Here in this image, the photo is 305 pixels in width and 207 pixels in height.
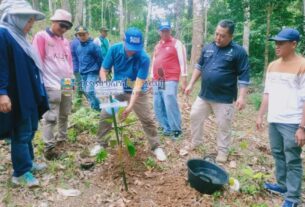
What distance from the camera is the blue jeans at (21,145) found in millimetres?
3668

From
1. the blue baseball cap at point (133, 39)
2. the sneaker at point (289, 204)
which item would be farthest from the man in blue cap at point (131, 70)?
the sneaker at point (289, 204)

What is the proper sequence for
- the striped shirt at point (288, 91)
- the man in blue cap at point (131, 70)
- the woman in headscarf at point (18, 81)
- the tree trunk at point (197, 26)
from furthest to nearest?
the tree trunk at point (197, 26) → the man in blue cap at point (131, 70) → the striped shirt at point (288, 91) → the woman in headscarf at point (18, 81)

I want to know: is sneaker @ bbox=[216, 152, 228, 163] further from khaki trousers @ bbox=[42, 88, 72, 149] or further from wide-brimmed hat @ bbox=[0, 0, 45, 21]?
wide-brimmed hat @ bbox=[0, 0, 45, 21]

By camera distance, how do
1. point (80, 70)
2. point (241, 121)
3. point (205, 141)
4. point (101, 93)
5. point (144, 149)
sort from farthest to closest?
point (241, 121) < point (80, 70) < point (205, 141) < point (144, 149) < point (101, 93)

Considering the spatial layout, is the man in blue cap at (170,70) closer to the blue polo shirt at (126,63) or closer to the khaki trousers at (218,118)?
the khaki trousers at (218,118)

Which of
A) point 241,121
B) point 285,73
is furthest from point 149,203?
point 241,121

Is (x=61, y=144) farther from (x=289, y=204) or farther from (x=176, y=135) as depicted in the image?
(x=289, y=204)

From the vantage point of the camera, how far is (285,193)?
4.11m

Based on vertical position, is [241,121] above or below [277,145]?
below

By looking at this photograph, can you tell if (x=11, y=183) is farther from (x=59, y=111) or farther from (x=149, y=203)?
(x=149, y=203)

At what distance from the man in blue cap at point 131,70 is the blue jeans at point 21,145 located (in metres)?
1.07

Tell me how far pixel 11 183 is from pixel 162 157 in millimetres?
2109

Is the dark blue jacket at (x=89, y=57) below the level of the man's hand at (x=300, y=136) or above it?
above

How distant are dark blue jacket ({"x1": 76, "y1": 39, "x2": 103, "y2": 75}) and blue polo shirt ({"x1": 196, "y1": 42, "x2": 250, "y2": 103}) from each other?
9.47ft
